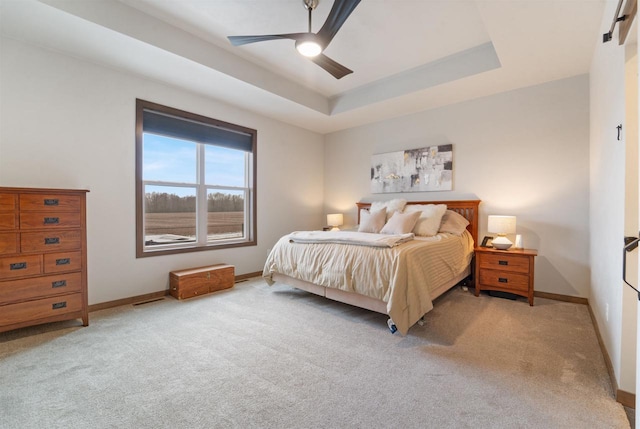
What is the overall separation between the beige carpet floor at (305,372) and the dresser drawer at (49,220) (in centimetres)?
95

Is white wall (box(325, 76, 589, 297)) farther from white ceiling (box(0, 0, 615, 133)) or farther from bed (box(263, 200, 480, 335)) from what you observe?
Result: bed (box(263, 200, 480, 335))

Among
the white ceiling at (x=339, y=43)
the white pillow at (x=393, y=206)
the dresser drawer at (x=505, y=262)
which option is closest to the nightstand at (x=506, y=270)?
the dresser drawer at (x=505, y=262)

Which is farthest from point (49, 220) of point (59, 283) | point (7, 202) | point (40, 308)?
point (40, 308)

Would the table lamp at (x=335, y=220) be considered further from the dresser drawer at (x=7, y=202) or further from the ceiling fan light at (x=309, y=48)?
the dresser drawer at (x=7, y=202)

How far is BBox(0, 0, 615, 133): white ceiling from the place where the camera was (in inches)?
91.9

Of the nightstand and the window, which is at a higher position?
the window

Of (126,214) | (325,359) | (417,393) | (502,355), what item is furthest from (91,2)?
(502,355)

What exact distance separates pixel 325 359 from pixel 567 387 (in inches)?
59.5

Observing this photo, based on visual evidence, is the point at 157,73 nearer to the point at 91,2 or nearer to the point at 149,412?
the point at 91,2

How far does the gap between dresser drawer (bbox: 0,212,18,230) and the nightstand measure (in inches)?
182

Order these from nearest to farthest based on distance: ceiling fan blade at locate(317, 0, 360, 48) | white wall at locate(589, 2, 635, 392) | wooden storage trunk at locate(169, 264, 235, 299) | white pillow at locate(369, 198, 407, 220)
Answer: white wall at locate(589, 2, 635, 392)
ceiling fan blade at locate(317, 0, 360, 48)
wooden storage trunk at locate(169, 264, 235, 299)
white pillow at locate(369, 198, 407, 220)

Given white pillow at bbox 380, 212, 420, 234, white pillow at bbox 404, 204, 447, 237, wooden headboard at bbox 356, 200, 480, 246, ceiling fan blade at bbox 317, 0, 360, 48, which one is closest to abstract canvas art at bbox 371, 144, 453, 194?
wooden headboard at bbox 356, 200, 480, 246

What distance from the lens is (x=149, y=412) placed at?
1.50m

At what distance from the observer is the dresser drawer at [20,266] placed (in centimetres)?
222
